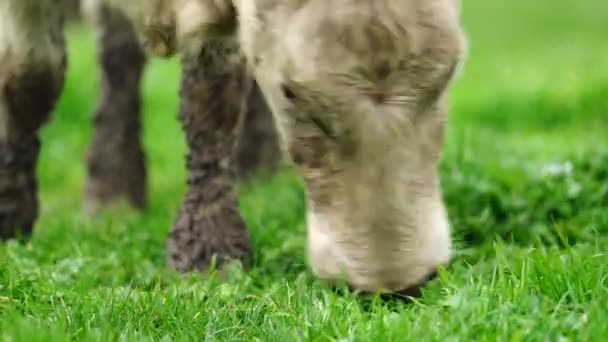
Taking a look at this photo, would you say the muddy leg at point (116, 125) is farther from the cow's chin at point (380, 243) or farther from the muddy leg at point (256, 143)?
the cow's chin at point (380, 243)

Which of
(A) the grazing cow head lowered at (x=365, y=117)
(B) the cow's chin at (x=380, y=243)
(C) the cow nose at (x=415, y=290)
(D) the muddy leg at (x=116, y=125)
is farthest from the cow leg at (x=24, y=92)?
(C) the cow nose at (x=415, y=290)

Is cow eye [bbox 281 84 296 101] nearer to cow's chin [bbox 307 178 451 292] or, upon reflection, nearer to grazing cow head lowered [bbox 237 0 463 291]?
grazing cow head lowered [bbox 237 0 463 291]

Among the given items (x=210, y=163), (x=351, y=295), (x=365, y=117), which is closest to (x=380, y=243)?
(x=351, y=295)

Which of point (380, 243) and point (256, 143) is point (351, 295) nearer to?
point (380, 243)

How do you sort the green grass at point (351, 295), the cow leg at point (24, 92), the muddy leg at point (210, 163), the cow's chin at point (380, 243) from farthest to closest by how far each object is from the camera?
the cow leg at point (24, 92) → the muddy leg at point (210, 163) → the cow's chin at point (380, 243) → the green grass at point (351, 295)

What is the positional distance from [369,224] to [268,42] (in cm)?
61

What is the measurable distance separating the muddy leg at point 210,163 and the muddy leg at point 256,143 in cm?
193

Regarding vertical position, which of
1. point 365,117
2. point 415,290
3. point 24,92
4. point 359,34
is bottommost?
point 415,290

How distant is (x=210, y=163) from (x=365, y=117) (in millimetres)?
1748

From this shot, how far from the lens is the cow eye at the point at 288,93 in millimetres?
3092

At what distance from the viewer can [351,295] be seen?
318 centimetres

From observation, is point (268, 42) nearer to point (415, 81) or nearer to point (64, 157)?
point (415, 81)

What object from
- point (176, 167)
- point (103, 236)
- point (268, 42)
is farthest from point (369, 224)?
point (176, 167)

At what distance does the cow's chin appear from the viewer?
3088mm
